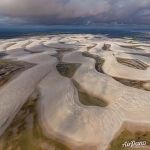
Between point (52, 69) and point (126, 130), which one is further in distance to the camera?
point (52, 69)

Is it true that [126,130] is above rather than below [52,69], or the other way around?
above

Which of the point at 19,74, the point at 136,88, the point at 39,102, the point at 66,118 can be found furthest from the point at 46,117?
the point at 19,74

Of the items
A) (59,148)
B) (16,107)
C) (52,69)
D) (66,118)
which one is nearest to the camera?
(59,148)

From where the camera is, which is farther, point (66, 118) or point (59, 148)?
point (66, 118)

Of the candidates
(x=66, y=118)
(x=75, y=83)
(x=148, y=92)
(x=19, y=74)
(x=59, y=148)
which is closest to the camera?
(x=59, y=148)

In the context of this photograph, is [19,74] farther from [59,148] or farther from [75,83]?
[59,148]

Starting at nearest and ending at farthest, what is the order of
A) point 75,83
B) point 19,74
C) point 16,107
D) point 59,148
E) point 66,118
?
1. point 59,148
2. point 66,118
3. point 16,107
4. point 75,83
5. point 19,74

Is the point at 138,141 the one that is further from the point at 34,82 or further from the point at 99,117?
the point at 34,82

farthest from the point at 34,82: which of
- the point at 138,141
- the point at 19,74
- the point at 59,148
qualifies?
the point at 138,141

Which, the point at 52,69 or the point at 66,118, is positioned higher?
the point at 66,118
